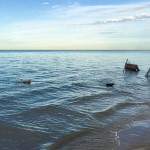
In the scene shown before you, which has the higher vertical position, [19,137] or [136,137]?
[136,137]

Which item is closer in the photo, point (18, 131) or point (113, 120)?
point (18, 131)

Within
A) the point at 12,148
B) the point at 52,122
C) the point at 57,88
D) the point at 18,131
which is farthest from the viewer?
the point at 57,88

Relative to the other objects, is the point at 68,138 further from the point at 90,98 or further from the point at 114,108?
the point at 90,98

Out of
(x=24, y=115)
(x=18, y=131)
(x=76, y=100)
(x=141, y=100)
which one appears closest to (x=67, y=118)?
(x=24, y=115)

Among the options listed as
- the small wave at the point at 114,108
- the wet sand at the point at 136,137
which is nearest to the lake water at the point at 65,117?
the small wave at the point at 114,108

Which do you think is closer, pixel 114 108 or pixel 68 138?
pixel 68 138

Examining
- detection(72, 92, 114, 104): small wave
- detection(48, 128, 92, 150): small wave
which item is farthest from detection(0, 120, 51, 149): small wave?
detection(72, 92, 114, 104): small wave

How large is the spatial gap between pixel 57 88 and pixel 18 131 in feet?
58.1

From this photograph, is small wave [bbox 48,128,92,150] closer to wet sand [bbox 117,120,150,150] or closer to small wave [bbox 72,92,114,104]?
wet sand [bbox 117,120,150,150]

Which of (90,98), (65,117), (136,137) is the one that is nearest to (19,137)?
(65,117)

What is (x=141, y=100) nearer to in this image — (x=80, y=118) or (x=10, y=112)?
(x=80, y=118)

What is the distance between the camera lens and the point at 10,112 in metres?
22.1

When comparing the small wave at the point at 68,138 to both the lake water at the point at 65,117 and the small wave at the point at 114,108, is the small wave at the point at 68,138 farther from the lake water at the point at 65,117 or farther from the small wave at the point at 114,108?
the small wave at the point at 114,108

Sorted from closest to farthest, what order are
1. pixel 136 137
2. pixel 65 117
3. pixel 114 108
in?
pixel 136 137 → pixel 65 117 → pixel 114 108
